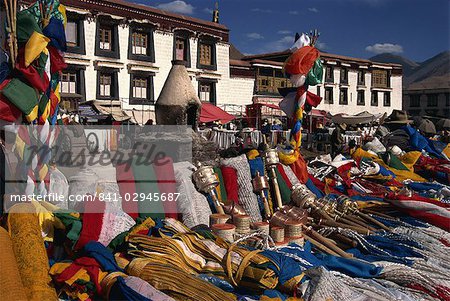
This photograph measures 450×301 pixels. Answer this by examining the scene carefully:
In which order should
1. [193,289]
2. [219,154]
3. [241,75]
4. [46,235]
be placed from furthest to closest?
[241,75]
[219,154]
[46,235]
[193,289]

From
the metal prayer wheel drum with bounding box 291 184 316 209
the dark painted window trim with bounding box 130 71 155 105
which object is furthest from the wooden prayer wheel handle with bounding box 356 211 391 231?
the dark painted window trim with bounding box 130 71 155 105

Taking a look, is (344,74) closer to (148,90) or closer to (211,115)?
(148,90)

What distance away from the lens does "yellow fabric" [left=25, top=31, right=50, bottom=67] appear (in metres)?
4.13

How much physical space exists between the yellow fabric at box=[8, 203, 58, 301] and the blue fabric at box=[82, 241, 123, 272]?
0.95ft

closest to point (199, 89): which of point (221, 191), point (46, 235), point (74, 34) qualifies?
point (74, 34)

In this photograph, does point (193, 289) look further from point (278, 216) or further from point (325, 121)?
point (325, 121)

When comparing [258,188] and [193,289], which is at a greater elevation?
[258,188]

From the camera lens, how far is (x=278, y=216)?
4.57 meters

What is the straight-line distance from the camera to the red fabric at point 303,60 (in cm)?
760

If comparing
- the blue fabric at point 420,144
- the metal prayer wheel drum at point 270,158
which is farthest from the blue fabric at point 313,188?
the blue fabric at point 420,144

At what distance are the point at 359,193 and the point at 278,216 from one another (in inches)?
112

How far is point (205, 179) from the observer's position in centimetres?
503

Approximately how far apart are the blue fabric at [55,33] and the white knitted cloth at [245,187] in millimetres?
2333

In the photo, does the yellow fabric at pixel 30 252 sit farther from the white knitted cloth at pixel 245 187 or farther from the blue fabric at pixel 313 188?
the blue fabric at pixel 313 188
